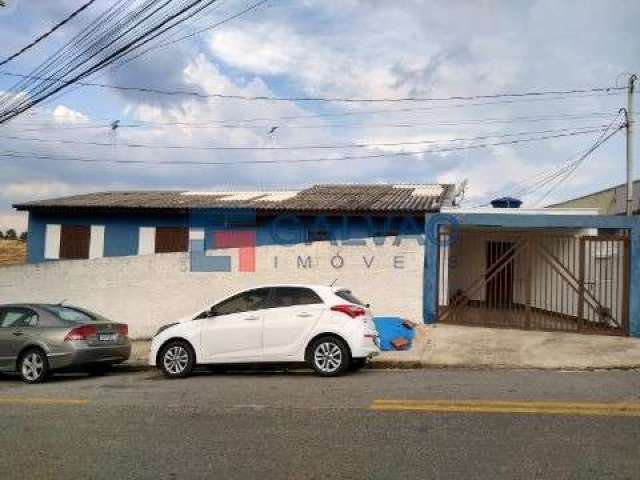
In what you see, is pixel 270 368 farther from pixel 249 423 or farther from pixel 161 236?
pixel 161 236

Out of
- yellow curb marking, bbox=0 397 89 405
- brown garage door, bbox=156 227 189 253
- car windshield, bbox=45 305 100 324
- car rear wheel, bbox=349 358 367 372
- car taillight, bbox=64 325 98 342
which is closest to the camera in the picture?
yellow curb marking, bbox=0 397 89 405

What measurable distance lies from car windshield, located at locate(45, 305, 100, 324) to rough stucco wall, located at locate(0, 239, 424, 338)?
14.4 feet

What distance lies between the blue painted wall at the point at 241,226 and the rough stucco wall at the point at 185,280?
9.17ft

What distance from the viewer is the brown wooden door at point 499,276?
16172mm

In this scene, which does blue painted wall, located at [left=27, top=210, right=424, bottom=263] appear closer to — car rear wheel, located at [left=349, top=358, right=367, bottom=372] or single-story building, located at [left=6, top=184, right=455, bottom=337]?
single-story building, located at [left=6, top=184, right=455, bottom=337]

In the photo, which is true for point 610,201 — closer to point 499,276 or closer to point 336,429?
point 499,276

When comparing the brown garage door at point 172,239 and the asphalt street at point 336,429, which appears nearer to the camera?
the asphalt street at point 336,429

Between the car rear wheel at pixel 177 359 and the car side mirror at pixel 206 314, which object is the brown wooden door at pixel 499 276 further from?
the car rear wheel at pixel 177 359

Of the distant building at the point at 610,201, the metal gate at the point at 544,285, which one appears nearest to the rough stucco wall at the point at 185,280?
the metal gate at the point at 544,285

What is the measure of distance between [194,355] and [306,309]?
213cm

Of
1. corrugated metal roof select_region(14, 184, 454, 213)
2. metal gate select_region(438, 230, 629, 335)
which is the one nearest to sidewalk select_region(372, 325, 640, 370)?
metal gate select_region(438, 230, 629, 335)

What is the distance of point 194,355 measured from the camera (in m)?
12.2

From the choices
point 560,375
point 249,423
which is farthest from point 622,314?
point 249,423

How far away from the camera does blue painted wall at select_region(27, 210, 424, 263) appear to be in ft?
65.9
